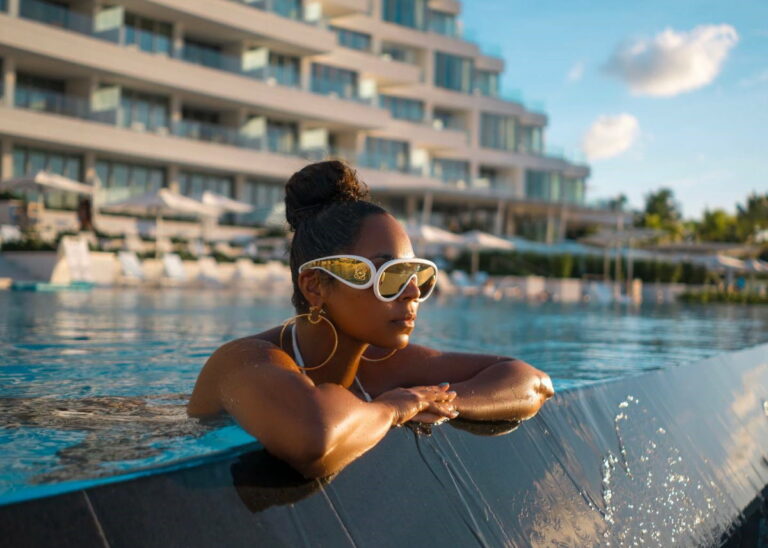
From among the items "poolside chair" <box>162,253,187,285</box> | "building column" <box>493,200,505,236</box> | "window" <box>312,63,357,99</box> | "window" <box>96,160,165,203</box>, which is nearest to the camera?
"poolside chair" <box>162,253,187,285</box>

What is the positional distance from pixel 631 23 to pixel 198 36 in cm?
2141

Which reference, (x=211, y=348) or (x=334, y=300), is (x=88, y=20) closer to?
(x=211, y=348)

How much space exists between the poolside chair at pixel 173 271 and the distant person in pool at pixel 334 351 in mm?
18915

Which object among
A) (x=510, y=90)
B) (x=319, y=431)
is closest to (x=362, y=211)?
(x=319, y=431)

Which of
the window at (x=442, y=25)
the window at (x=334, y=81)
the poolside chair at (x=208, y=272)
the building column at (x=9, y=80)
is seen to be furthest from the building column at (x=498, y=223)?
the building column at (x=9, y=80)

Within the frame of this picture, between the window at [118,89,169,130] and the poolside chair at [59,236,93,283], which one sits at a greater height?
the window at [118,89,169,130]

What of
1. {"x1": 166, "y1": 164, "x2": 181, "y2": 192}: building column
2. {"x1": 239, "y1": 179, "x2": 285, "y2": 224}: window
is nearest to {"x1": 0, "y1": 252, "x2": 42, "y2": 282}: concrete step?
{"x1": 166, "y1": 164, "x2": 181, "y2": 192}: building column

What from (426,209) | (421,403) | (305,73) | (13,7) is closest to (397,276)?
(421,403)

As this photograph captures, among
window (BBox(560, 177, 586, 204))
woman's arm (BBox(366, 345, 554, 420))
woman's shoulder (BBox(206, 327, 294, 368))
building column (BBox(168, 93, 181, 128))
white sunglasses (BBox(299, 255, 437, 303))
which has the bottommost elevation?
woman's arm (BBox(366, 345, 554, 420))

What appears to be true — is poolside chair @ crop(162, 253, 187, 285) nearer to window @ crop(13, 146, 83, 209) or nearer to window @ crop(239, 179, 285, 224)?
window @ crop(13, 146, 83, 209)

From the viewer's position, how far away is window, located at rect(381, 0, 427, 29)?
48469mm

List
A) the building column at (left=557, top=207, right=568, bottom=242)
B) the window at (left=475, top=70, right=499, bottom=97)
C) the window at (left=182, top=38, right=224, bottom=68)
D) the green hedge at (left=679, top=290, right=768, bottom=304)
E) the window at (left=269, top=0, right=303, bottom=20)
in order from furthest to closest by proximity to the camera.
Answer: the window at (left=475, top=70, right=499, bottom=97) → the building column at (left=557, top=207, right=568, bottom=242) → the window at (left=269, top=0, right=303, bottom=20) → the window at (left=182, top=38, right=224, bottom=68) → the green hedge at (left=679, top=290, right=768, bottom=304)

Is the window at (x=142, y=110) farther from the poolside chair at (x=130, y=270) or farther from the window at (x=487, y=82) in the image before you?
the window at (x=487, y=82)

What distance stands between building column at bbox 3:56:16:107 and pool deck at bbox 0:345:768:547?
3101cm
